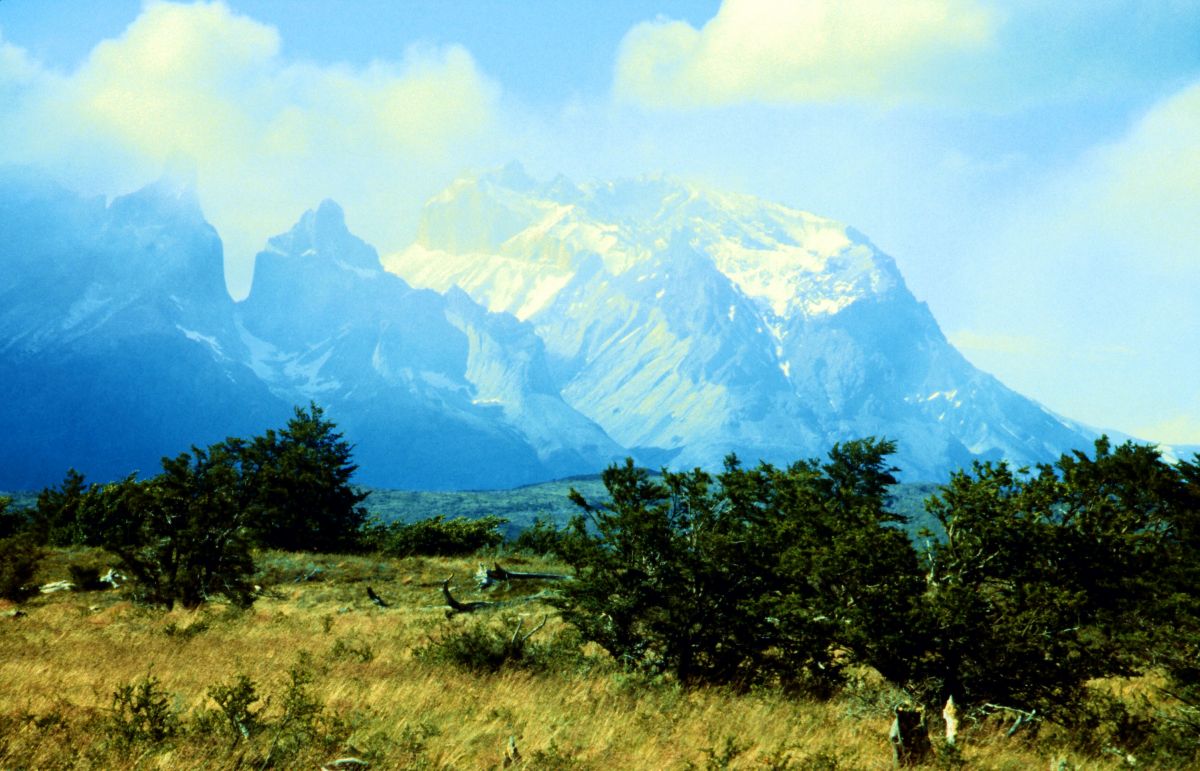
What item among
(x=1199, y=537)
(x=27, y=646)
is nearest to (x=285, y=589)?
(x=27, y=646)

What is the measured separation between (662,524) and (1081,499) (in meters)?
6.47

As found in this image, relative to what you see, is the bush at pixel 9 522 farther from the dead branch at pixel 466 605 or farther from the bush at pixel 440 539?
the dead branch at pixel 466 605

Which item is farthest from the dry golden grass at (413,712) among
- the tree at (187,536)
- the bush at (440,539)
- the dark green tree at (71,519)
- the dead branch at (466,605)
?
the dark green tree at (71,519)

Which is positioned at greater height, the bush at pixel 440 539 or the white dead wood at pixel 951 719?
the white dead wood at pixel 951 719

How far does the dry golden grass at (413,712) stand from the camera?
8.10 m

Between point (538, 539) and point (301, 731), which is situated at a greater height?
point (301, 731)

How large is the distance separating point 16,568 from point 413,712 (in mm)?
19398

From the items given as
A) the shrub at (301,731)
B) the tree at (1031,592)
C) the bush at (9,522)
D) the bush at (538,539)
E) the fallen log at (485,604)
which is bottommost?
the bush at (538,539)

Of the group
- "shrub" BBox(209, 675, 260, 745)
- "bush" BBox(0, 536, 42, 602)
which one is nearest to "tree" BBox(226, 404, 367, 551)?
"bush" BBox(0, 536, 42, 602)

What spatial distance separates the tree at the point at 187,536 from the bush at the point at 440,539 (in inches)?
813

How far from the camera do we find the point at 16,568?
2220cm

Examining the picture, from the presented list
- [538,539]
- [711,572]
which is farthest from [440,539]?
[711,572]

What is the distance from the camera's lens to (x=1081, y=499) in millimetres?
10844

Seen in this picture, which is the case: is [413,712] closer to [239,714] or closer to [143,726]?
[239,714]
